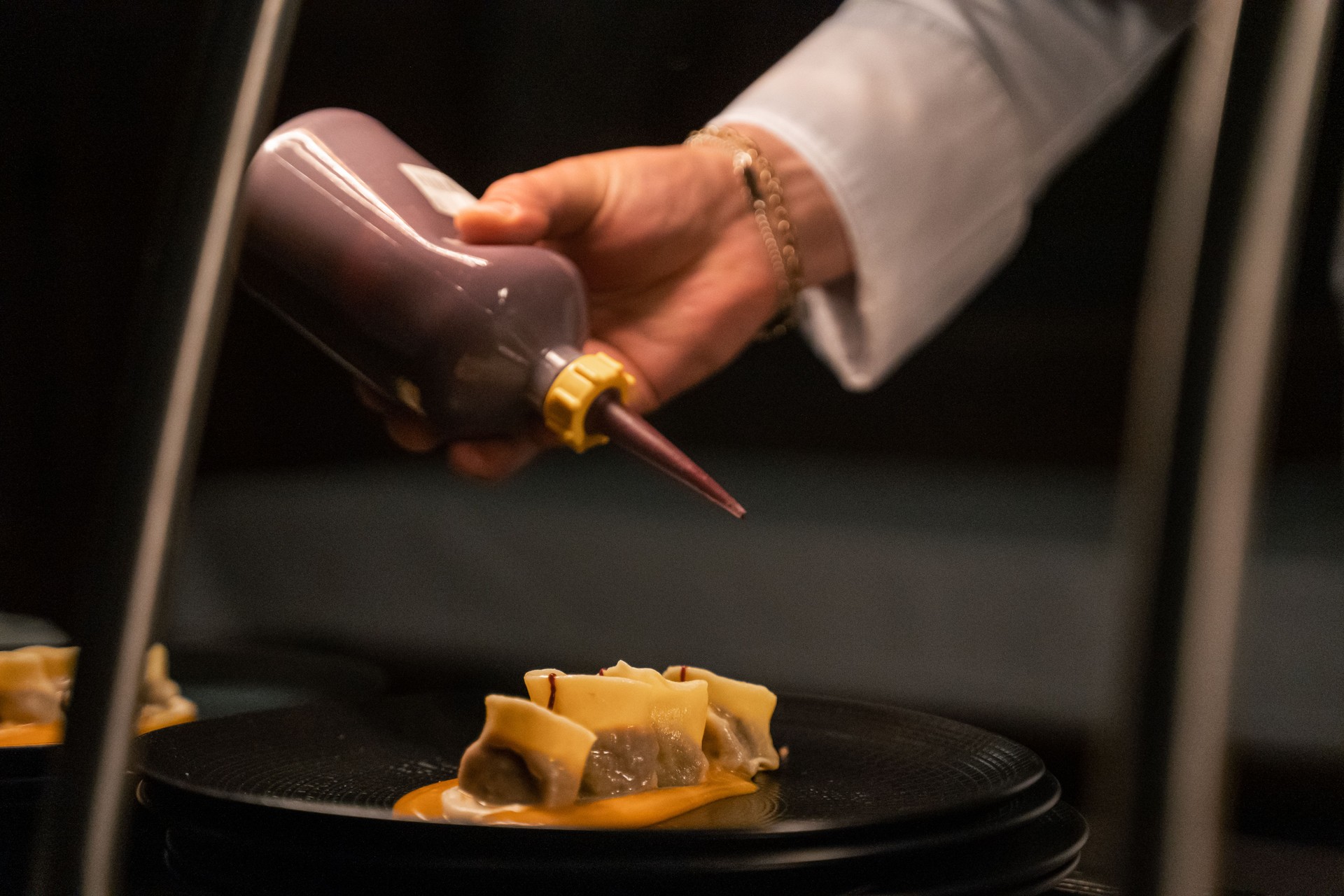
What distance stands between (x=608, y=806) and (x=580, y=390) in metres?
0.19

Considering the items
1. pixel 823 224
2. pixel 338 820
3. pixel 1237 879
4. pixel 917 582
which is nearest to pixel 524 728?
pixel 338 820

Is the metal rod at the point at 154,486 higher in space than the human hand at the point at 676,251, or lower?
lower

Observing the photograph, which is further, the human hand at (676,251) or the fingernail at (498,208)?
the human hand at (676,251)

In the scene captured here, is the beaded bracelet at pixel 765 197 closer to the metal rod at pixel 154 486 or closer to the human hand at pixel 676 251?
the human hand at pixel 676 251

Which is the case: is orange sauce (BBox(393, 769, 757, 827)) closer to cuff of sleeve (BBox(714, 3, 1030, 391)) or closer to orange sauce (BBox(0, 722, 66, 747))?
orange sauce (BBox(0, 722, 66, 747))

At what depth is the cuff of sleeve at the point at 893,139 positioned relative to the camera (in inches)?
37.6

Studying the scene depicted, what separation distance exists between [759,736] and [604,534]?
1.82 meters

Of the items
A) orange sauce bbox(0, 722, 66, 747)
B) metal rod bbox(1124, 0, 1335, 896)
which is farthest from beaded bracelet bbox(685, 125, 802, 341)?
metal rod bbox(1124, 0, 1335, 896)

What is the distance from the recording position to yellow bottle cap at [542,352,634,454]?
1.84ft

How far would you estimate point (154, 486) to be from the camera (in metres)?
0.31

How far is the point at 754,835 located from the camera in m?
0.40

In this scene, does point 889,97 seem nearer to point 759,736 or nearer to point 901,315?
point 901,315

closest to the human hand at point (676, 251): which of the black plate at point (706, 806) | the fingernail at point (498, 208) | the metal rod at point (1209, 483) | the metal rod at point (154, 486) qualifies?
the fingernail at point (498, 208)

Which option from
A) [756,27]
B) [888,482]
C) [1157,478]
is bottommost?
[888,482]
